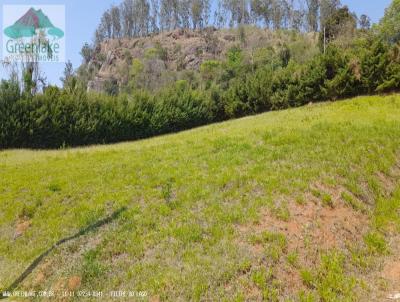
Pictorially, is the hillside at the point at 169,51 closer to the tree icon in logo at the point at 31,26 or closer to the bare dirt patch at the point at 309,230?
the tree icon in logo at the point at 31,26

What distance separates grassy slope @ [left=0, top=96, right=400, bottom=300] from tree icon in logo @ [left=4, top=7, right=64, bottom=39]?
35.3 ft

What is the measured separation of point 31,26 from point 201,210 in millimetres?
20840

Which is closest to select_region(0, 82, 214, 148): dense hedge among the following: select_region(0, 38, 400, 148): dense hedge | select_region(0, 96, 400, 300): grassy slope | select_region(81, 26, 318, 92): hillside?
select_region(0, 38, 400, 148): dense hedge

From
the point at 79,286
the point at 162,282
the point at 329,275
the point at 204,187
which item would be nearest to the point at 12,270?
the point at 79,286

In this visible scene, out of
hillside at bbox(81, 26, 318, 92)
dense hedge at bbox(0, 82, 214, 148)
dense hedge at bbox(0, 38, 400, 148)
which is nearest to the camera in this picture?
dense hedge at bbox(0, 38, 400, 148)

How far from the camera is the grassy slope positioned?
4141 mm

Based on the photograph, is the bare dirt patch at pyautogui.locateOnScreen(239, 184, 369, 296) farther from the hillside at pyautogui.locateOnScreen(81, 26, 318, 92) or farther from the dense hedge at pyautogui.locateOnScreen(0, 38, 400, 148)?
the hillside at pyautogui.locateOnScreen(81, 26, 318, 92)

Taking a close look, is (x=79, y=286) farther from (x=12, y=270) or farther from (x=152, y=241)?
(x=12, y=270)

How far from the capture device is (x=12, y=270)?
5.21 m

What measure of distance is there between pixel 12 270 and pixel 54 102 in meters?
16.3

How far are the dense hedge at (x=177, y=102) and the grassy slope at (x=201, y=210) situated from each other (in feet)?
29.6

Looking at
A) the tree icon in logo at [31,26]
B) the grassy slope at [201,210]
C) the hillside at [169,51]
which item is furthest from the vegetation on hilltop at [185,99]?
the hillside at [169,51]

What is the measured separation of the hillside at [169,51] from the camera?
181 feet

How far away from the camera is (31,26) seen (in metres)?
20.9
